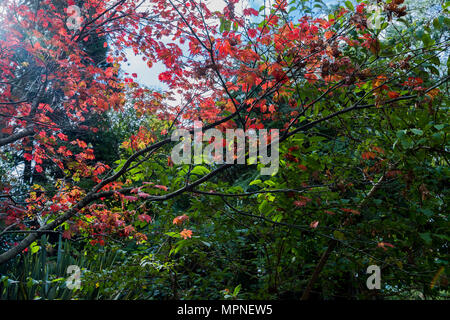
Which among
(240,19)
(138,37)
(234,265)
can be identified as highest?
(138,37)

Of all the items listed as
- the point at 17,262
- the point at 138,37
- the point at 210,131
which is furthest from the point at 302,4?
the point at 17,262

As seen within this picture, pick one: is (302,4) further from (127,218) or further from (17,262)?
(17,262)

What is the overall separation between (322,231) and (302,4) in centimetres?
188

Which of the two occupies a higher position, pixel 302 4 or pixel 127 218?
pixel 302 4

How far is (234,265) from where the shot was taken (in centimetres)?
322

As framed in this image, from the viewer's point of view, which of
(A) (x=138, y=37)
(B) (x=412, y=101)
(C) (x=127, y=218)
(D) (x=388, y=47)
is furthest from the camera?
(A) (x=138, y=37)

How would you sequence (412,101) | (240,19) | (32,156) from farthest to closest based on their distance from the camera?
(32,156), (412,101), (240,19)

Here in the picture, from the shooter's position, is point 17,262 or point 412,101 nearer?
point 412,101

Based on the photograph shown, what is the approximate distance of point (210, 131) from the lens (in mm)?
2428

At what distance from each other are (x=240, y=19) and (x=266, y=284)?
7.91ft

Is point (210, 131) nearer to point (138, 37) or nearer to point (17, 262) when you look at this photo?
point (138, 37)

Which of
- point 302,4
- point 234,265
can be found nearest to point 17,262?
point 234,265
